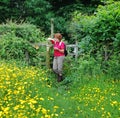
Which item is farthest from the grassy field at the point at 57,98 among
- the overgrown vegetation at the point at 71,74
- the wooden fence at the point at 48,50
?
the wooden fence at the point at 48,50

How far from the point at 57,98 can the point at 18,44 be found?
5332 mm

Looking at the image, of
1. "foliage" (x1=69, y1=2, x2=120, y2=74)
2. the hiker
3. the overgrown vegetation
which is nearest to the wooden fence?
the overgrown vegetation

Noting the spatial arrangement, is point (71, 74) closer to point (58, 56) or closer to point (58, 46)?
point (58, 56)

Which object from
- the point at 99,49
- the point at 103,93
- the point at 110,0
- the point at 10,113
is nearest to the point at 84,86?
the point at 103,93

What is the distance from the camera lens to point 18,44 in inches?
549

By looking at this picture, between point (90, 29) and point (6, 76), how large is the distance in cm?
395

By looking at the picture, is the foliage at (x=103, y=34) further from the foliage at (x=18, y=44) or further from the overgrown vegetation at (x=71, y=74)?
the foliage at (x=18, y=44)

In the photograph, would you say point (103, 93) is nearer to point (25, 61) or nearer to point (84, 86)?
point (84, 86)

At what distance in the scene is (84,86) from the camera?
10.4 meters

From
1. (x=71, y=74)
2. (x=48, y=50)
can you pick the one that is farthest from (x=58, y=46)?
(x=71, y=74)

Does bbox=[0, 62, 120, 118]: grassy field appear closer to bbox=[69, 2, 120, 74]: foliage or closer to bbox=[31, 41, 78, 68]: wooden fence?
bbox=[69, 2, 120, 74]: foliage

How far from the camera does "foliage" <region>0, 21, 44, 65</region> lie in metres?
13.9

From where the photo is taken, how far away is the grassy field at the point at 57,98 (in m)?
6.74

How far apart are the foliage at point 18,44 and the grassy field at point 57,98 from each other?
9.81 feet
